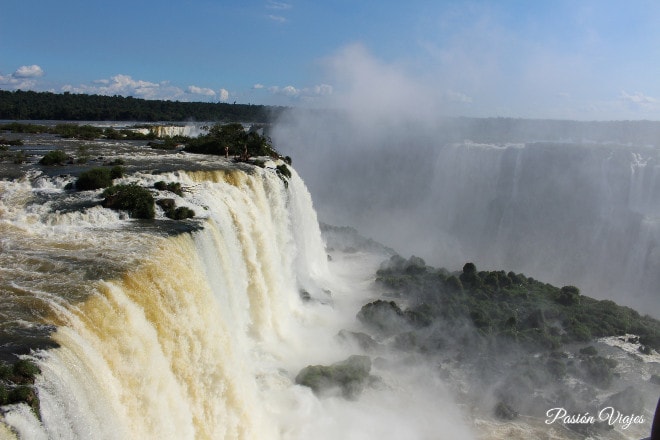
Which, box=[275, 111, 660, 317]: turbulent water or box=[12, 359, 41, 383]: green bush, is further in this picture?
box=[275, 111, 660, 317]: turbulent water

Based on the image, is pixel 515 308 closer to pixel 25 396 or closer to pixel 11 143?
pixel 25 396

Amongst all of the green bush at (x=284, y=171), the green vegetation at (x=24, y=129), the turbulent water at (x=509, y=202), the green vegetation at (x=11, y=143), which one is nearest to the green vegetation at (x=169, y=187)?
the green bush at (x=284, y=171)

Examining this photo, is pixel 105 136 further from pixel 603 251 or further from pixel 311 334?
pixel 603 251

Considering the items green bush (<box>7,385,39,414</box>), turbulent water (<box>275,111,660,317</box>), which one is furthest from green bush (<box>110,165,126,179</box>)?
turbulent water (<box>275,111,660,317</box>)

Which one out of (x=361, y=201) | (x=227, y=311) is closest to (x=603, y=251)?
(x=361, y=201)

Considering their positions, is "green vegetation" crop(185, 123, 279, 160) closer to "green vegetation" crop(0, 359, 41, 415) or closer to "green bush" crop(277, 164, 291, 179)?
"green bush" crop(277, 164, 291, 179)
